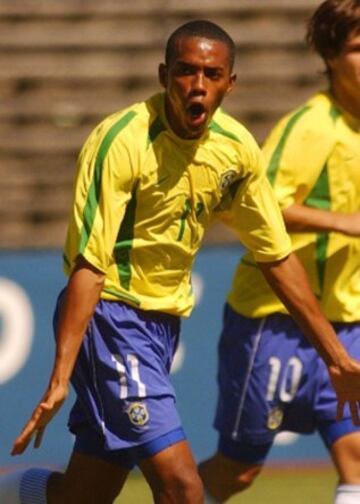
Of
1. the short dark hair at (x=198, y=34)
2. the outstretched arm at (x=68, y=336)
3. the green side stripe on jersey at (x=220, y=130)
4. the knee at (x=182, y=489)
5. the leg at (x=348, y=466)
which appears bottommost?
the leg at (x=348, y=466)

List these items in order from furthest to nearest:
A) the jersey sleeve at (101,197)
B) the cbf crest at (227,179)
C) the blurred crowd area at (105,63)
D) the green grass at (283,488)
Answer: the blurred crowd area at (105,63), the green grass at (283,488), the cbf crest at (227,179), the jersey sleeve at (101,197)

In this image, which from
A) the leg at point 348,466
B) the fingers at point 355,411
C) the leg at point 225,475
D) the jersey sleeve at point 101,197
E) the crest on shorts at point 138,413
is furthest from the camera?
the leg at point 225,475

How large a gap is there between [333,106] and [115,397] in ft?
4.75

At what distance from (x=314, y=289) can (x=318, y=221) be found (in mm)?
312

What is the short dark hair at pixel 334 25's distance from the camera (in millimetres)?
6117

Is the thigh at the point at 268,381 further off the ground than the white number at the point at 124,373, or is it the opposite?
the white number at the point at 124,373

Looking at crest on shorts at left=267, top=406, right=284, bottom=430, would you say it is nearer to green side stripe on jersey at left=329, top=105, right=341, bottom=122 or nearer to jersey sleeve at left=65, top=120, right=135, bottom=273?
green side stripe on jersey at left=329, top=105, right=341, bottom=122

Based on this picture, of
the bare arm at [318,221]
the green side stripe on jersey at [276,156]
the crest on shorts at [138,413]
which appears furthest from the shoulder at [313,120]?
the crest on shorts at [138,413]

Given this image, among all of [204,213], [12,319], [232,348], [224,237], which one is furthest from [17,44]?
[204,213]

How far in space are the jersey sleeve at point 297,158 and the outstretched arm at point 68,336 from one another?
1.08 meters

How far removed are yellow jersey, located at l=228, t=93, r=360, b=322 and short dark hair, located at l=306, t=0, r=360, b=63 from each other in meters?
0.17

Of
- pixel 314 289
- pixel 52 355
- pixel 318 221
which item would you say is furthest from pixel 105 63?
pixel 318 221

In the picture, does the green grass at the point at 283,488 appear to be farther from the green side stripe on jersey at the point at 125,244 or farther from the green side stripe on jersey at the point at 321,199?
the green side stripe on jersey at the point at 125,244

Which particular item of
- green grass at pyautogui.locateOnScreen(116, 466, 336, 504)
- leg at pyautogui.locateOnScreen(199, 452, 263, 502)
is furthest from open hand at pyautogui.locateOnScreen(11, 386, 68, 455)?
green grass at pyautogui.locateOnScreen(116, 466, 336, 504)
